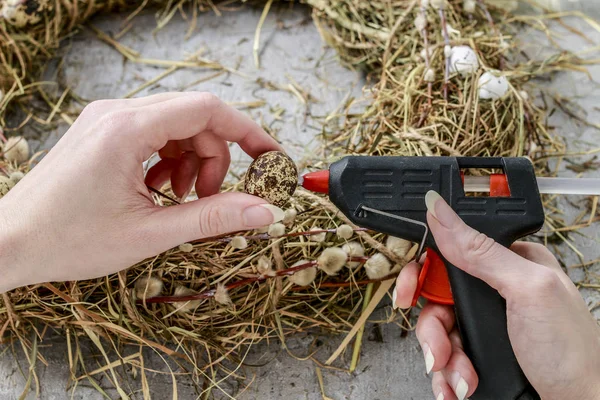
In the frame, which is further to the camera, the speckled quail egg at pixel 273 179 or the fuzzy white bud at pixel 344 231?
the fuzzy white bud at pixel 344 231

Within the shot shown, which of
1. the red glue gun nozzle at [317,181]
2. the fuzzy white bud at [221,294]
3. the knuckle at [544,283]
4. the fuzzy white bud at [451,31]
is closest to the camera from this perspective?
the knuckle at [544,283]

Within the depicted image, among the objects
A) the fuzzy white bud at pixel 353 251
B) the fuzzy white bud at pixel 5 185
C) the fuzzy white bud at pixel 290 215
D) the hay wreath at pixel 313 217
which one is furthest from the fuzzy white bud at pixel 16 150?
the fuzzy white bud at pixel 353 251

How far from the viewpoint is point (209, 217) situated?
0.83 meters

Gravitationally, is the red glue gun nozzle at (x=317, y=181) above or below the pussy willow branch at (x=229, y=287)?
above

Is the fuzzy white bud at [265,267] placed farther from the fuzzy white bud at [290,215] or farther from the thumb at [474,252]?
the thumb at [474,252]

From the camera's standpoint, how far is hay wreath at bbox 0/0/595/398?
103 cm

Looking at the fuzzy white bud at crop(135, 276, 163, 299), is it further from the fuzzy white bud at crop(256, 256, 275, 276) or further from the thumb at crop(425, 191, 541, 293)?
the thumb at crop(425, 191, 541, 293)

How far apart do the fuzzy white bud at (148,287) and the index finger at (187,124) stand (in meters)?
0.24

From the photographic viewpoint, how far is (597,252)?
1.20 m

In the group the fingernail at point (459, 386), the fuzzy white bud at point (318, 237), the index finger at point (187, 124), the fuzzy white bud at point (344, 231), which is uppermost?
the index finger at point (187, 124)

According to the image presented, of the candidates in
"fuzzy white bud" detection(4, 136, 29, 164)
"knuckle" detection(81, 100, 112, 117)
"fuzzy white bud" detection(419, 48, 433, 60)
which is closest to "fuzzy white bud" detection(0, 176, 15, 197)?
"fuzzy white bud" detection(4, 136, 29, 164)

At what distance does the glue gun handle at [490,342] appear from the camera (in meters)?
0.89

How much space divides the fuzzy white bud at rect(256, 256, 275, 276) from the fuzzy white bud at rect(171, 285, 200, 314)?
0.38 ft

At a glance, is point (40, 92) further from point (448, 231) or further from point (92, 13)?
point (448, 231)
